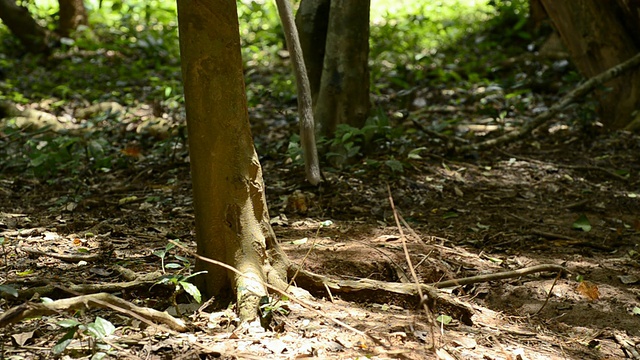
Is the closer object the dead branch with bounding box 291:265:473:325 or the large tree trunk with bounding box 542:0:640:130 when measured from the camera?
the dead branch with bounding box 291:265:473:325

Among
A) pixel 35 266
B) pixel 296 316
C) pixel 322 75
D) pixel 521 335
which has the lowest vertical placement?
pixel 521 335

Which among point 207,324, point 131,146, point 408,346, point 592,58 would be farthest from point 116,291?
point 592,58

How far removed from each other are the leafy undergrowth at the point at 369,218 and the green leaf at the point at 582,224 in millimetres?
13

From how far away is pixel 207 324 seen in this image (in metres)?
2.55

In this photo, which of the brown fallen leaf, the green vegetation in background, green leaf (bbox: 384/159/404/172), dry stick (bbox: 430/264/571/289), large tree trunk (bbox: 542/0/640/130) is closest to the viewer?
dry stick (bbox: 430/264/571/289)

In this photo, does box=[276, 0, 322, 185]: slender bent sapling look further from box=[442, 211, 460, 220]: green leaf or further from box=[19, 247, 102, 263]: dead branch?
box=[19, 247, 102, 263]: dead branch

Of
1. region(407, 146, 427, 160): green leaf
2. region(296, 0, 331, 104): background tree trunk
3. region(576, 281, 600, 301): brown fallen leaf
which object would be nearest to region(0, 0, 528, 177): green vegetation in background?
region(407, 146, 427, 160): green leaf

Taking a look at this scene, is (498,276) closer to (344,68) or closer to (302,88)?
(302,88)

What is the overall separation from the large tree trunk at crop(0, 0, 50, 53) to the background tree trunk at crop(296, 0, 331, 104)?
17.7 feet

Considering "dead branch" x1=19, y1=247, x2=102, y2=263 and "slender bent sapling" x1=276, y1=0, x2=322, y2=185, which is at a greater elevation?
"slender bent sapling" x1=276, y1=0, x2=322, y2=185

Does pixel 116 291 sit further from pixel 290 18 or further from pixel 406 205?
pixel 406 205

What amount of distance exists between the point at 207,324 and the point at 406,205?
2205mm

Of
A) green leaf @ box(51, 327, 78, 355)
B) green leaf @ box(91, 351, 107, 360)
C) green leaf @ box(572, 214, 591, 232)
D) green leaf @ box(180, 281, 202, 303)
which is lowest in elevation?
green leaf @ box(572, 214, 591, 232)

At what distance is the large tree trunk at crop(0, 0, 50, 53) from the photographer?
8953mm
